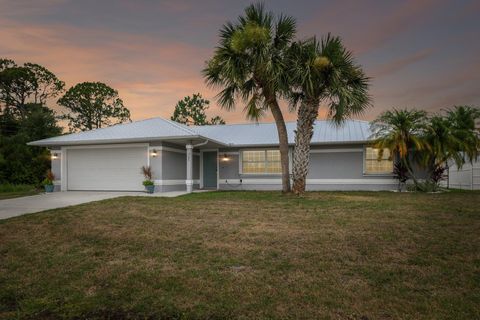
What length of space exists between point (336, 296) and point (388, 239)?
274cm

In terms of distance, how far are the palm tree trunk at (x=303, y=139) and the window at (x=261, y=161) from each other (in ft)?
17.2

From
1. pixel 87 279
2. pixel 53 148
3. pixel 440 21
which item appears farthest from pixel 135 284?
pixel 53 148

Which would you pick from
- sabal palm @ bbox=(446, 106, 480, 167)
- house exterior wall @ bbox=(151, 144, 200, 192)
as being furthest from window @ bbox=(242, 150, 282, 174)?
sabal palm @ bbox=(446, 106, 480, 167)

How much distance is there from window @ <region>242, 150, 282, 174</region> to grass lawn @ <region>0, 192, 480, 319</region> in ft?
34.0

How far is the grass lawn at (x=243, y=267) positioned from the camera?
10.1ft

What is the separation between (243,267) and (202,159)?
15355 mm

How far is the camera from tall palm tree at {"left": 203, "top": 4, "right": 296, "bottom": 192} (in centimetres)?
1182

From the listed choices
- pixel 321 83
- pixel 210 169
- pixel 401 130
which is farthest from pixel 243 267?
pixel 210 169

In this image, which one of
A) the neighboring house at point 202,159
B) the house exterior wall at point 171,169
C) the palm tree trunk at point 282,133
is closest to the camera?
the palm tree trunk at point 282,133

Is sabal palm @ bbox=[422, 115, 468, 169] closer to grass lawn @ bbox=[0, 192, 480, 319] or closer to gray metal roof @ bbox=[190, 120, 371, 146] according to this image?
gray metal roof @ bbox=[190, 120, 371, 146]

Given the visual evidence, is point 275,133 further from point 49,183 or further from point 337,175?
point 49,183

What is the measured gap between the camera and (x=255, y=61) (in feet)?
39.3

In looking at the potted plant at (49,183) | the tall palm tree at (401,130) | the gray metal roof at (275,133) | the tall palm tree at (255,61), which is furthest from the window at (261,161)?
the potted plant at (49,183)

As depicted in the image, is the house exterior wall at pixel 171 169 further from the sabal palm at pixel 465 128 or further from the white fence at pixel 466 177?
the white fence at pixel 466 177
